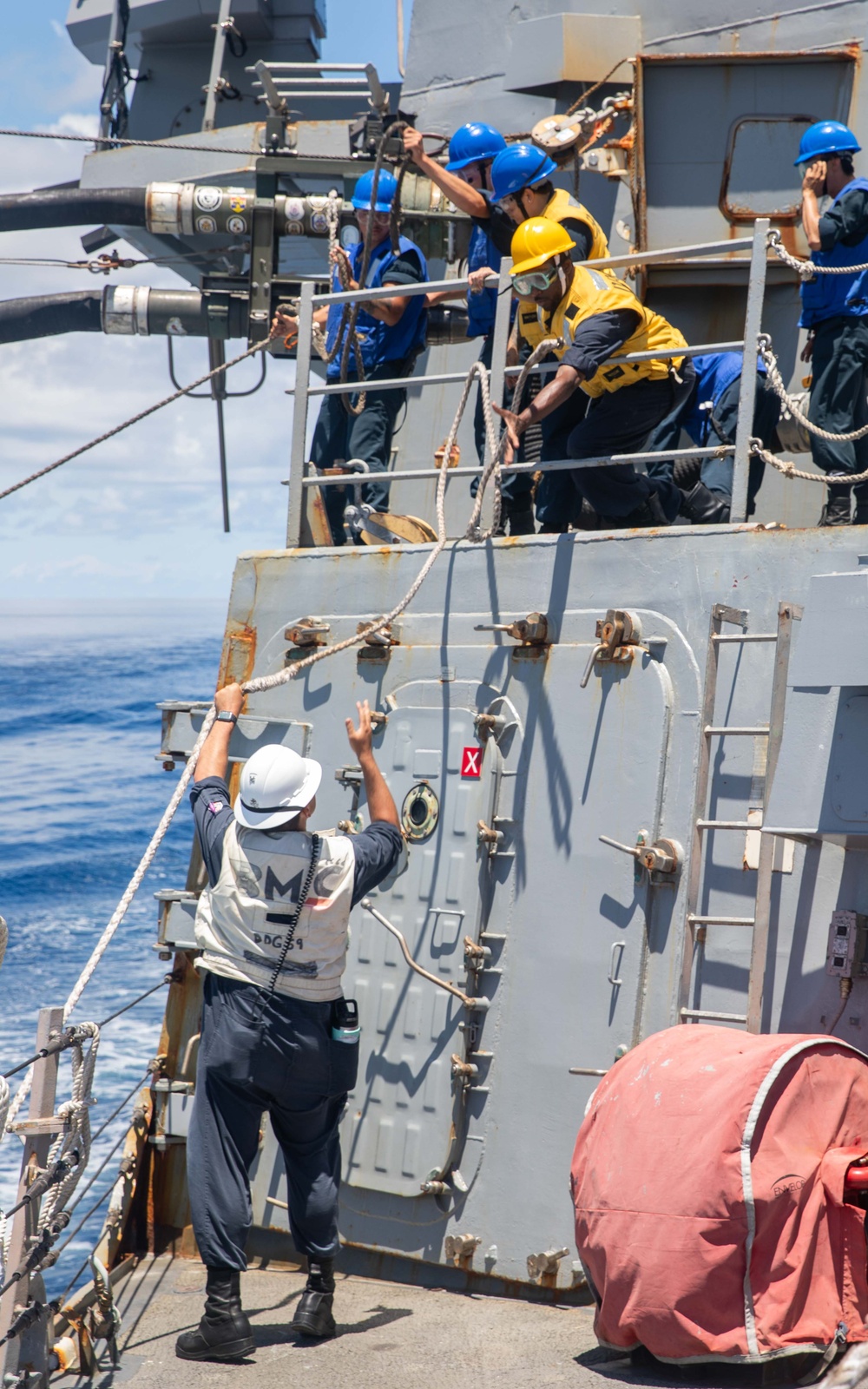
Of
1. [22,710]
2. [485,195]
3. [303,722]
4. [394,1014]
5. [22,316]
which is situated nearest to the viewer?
[394,1014]

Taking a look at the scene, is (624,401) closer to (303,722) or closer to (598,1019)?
(303,722)

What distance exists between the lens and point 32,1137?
11.2 ft

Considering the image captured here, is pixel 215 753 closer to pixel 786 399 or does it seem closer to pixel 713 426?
pixel 786 399

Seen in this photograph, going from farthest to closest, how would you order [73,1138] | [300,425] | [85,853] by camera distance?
1. [85,853]
2. [300,425]
3. [73,1138]

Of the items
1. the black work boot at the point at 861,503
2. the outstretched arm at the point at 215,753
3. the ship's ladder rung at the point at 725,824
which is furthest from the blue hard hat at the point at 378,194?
the ship's ladder rung at the point at 725,824

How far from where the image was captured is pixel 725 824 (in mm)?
4152

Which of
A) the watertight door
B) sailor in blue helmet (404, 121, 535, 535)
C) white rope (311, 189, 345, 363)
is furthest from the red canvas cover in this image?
white rope (311, 189, 345, 363)

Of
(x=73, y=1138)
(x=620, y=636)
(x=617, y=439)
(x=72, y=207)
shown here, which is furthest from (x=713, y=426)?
(x=72, y=207)

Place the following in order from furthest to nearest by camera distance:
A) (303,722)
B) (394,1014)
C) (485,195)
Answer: (485,195) → (303,722) → (394,1014)

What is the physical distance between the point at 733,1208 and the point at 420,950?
1909mm

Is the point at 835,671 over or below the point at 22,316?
below

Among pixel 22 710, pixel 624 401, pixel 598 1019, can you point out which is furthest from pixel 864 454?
pixel 22 710

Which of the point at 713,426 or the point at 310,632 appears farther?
the point at 713,426

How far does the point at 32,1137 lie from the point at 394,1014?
→ 1620 millimetres
